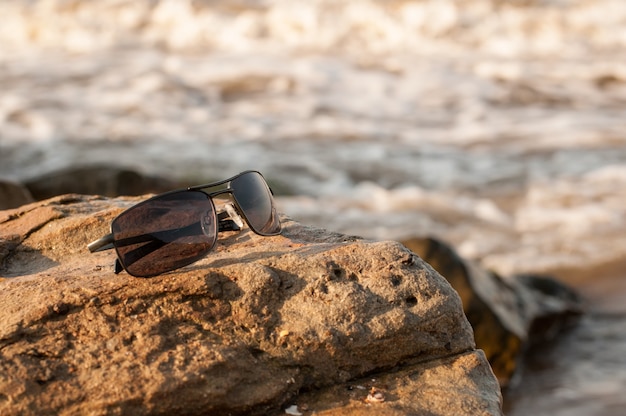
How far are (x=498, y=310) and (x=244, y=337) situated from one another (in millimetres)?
2991

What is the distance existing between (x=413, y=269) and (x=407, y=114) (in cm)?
922

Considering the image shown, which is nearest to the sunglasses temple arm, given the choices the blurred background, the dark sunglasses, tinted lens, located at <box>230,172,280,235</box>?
the dark sunglasses

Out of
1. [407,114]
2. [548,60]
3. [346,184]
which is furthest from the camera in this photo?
[548,60]

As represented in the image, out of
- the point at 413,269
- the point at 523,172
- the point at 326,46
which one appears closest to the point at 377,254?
the point at 413,269

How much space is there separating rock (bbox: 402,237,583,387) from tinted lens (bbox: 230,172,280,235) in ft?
7.58

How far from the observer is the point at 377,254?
2.18 meters

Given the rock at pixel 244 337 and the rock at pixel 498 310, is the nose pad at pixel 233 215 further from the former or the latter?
the rock at pixel 498 310

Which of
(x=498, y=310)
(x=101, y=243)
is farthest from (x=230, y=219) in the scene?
(x=498, y=310)

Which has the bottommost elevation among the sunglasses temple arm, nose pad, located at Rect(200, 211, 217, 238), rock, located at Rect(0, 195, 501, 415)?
rock, located at Rect(0, 195, 501, 415)

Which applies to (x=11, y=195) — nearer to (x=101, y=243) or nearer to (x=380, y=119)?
(x=101, y=243)

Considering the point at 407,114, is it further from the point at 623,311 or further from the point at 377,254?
the point at 377,254

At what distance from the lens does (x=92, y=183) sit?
684cm

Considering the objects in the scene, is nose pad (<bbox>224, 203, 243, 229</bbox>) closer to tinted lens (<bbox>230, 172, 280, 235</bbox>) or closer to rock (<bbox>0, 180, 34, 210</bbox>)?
tinted lens (<bbox>230, 172, 280, 235</bbox>)

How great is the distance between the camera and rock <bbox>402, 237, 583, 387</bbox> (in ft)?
15.1
